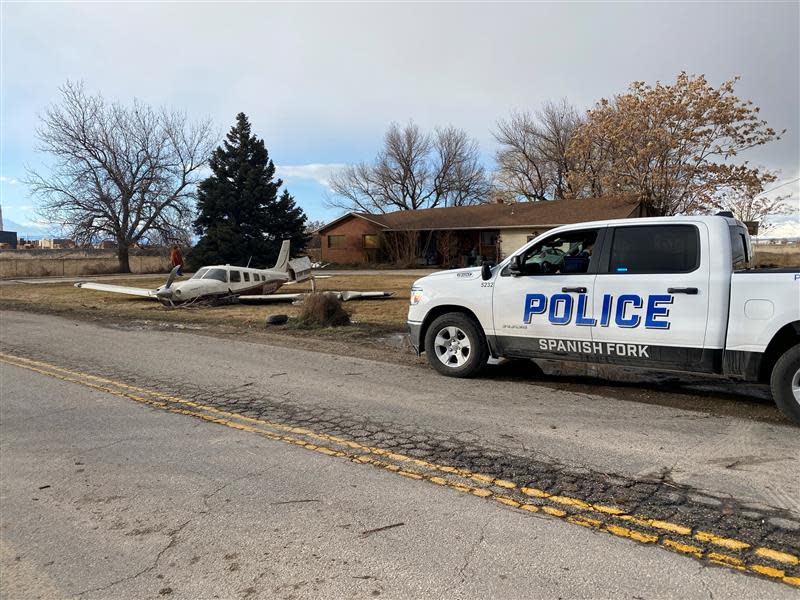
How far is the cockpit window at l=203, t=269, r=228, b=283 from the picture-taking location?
18.9 metres

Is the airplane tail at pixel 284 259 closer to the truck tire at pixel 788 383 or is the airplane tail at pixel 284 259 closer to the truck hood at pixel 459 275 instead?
the truck hood at pixel 459 275

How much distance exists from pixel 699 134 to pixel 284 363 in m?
28.6

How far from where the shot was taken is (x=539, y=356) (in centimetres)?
695

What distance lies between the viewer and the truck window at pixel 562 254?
6.70 m

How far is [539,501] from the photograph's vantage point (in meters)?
3.89

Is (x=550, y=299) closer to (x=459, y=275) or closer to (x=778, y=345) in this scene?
(x=459, y=275)

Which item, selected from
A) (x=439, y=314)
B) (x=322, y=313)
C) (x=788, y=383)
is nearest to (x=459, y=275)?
(x=439, y=314)

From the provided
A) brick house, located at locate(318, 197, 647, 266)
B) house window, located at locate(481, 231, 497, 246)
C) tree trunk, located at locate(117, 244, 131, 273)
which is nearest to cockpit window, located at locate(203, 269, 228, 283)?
brick house, located at locate(318, 197, 647, 266)

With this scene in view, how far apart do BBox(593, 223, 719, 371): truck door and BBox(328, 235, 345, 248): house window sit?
134 feet

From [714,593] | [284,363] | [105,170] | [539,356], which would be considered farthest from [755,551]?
[105,170]

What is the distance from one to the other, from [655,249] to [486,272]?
203 cm

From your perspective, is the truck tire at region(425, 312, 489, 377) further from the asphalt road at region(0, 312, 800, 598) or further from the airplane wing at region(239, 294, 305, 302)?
the airplane wing at region(239, 294, 305, 302)

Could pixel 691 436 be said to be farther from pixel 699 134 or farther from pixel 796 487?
pixel 699 134

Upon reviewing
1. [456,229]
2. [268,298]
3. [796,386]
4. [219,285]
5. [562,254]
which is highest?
[456,229]
